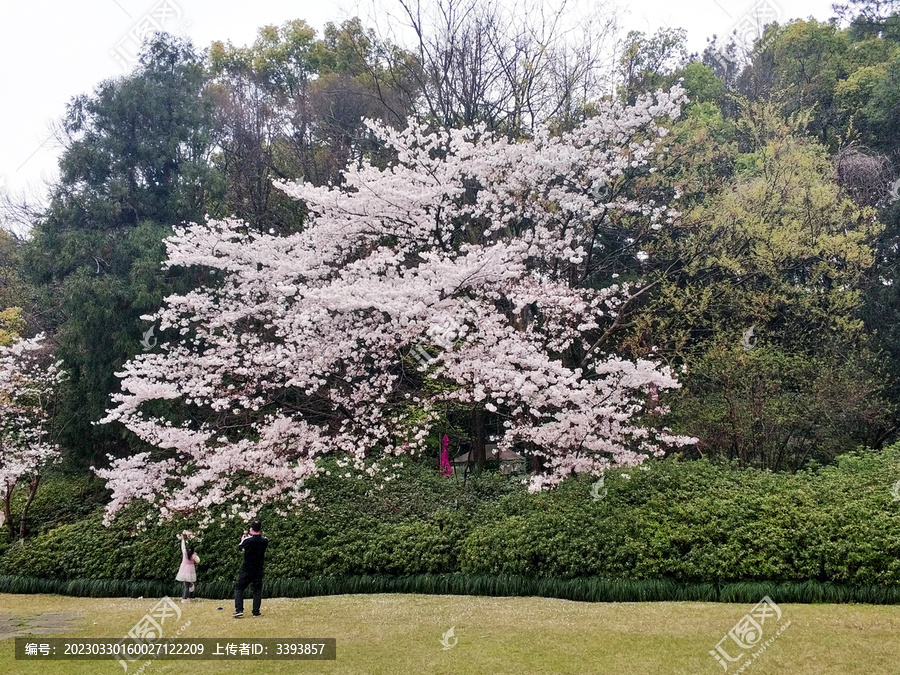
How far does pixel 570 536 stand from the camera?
1001cm

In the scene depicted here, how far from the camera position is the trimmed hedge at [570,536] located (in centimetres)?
870

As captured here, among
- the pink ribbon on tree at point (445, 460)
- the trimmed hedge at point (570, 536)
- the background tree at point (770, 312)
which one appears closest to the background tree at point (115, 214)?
the trimmed hedge at point (570, 536)

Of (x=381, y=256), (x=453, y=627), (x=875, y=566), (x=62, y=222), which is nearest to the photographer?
(x=453, y=627)

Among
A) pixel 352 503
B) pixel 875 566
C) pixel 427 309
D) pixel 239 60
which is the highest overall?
pixel 239 60

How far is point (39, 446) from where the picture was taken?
15.7 m

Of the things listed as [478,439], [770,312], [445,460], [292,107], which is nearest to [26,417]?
[445,460]

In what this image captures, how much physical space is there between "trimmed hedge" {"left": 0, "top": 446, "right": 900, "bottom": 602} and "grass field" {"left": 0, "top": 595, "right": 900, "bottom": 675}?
2.10 ft

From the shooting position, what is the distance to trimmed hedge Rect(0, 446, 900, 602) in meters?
8.70

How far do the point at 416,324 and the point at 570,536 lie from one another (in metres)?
3.99

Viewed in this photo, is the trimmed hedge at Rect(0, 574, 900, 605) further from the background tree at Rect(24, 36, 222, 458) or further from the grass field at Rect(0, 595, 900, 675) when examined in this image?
the background tree at Rect(24, 36, 222, 458)

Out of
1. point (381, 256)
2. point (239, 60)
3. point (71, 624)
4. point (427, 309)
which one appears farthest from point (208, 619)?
point (239, 60)

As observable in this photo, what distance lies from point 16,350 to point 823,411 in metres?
16.5

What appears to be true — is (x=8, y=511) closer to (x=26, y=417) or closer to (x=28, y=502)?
(x=28, y=502)

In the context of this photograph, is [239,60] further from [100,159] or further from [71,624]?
[71,624]
